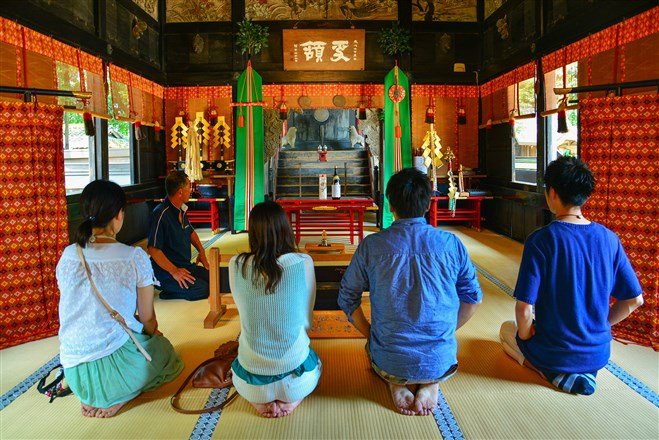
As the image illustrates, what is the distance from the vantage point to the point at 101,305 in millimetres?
2258

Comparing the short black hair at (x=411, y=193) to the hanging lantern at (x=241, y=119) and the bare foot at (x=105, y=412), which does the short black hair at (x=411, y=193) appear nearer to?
the bare foot at (x=105, y=412)

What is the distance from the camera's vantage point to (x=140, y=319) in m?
2.55

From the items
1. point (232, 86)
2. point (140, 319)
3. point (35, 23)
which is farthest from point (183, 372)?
point (232, 86)

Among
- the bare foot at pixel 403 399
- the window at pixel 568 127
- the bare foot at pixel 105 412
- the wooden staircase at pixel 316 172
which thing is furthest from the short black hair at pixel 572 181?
the wooden staircase at pixel 316 172

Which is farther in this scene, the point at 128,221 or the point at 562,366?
the point at 128,221

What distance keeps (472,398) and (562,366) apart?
0.50 m

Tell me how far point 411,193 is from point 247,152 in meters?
6.60

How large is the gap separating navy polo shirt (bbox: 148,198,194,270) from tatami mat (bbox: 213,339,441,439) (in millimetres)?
2045

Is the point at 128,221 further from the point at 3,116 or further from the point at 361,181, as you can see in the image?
the point at 361,181

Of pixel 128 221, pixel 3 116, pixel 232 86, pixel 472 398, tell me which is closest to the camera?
pixel 472 398

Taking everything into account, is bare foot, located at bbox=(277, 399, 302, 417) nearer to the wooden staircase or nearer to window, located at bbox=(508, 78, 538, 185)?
window, located at bbox=(508, 78, 538, 185)

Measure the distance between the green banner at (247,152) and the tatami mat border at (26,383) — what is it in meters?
5.51

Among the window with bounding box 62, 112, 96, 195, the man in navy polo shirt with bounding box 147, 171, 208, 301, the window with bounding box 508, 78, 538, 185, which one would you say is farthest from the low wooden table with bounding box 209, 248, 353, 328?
the window with bounding box 508, 78, 538, 185

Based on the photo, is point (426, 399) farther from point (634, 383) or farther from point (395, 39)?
point (395, 39)
